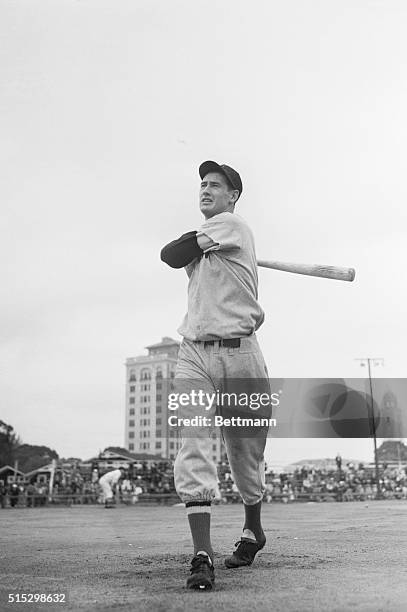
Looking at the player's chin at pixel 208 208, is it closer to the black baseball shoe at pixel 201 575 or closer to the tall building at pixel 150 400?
the black baseball shoe at pixel 201 575

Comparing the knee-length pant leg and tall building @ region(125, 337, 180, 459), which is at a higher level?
tall building @ region(125, 337, 180, 459)

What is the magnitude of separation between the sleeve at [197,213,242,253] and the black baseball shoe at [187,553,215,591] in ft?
5.05

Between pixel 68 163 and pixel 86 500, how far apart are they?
16936 millimetres

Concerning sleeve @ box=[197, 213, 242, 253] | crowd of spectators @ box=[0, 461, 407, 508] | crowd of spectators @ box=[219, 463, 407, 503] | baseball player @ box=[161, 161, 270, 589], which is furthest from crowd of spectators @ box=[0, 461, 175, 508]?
sleeve @ box=[197, 213, 242, 253]

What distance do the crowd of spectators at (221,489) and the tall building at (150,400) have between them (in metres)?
22.5

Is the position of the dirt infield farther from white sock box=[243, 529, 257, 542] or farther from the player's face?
the player's face

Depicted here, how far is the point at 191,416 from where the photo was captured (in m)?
3.38

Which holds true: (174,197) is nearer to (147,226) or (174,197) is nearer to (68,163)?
(147,226)

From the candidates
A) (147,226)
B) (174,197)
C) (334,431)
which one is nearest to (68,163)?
(147,226)

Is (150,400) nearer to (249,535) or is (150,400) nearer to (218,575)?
(249,535)

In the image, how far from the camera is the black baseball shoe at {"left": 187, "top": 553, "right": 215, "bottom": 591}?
2.65 m

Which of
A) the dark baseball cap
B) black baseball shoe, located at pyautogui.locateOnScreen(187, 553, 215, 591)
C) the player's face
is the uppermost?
the dark baseball cap

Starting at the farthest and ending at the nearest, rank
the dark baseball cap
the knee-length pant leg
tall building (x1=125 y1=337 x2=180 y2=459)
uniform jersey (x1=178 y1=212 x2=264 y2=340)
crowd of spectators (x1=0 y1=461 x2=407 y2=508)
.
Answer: tall building (x1=125 y1=337 x2=180 y2=459) < crowd of spectators (x1=0 y1=461 x2=407 y2=508) < the dark baseball cap < uniform jersey (x1=178 y1=212 x2=264 y2=340) < the knee-length pant leg

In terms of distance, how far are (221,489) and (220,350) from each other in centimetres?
2660
